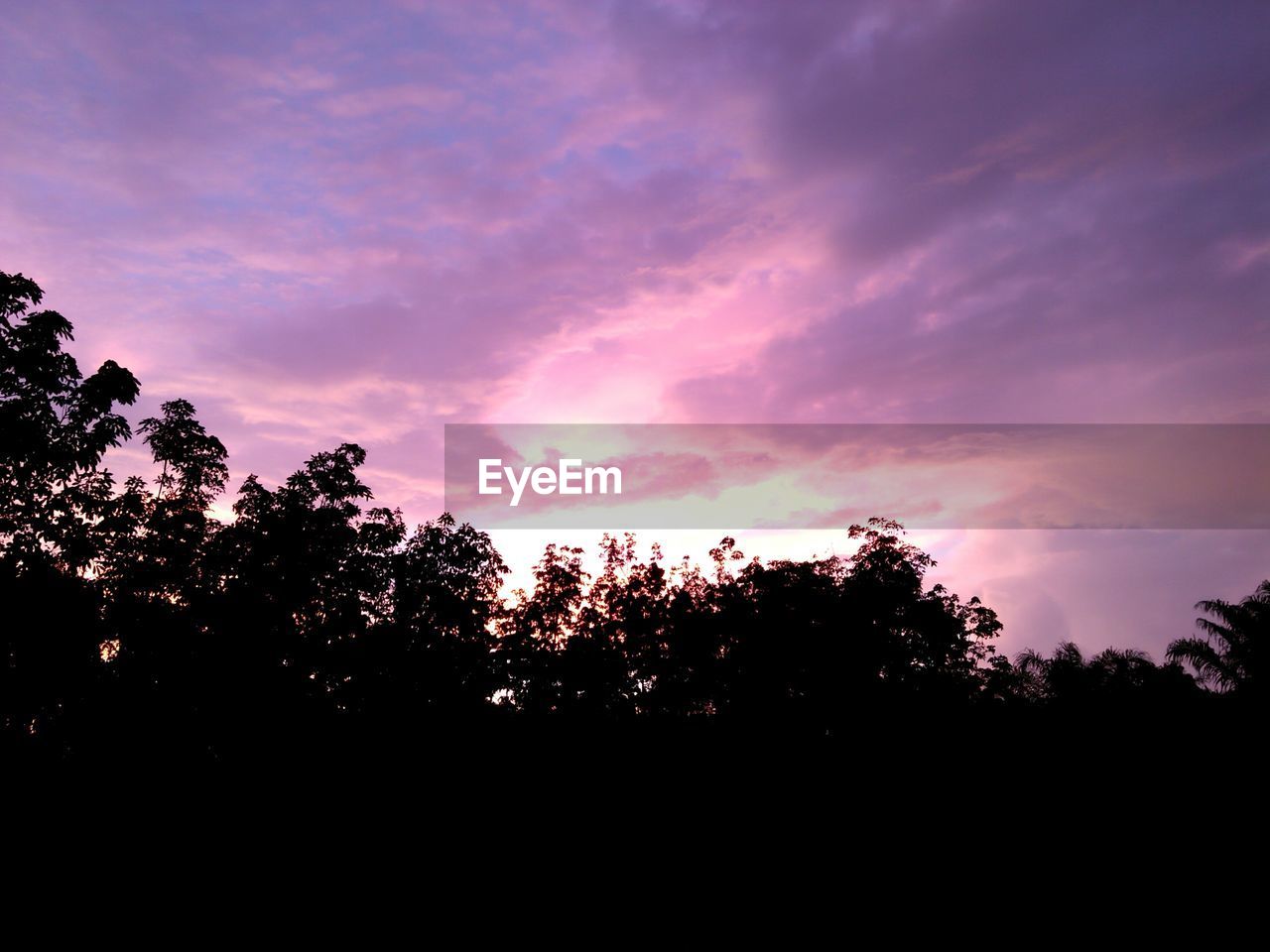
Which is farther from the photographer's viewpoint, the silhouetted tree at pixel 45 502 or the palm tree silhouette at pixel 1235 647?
the palm tree silhouette at pixel 1235 647

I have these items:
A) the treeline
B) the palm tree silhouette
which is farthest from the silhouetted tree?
the palm tree silhouette

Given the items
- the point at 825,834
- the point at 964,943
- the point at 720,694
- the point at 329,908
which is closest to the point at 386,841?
the point at 329,908

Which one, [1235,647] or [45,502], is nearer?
[45,502]

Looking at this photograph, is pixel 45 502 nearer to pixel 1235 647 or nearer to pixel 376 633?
pixel 376 633

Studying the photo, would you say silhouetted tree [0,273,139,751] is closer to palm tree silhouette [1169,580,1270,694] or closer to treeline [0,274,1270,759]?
treeline [0,274,1270,759]

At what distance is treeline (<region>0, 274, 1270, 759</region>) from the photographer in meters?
17.5

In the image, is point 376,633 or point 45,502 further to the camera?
point 376,633

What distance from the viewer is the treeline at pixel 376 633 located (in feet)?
57.3

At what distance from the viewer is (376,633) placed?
27.8 meters

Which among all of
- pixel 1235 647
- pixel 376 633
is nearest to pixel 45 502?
pixel 376 633

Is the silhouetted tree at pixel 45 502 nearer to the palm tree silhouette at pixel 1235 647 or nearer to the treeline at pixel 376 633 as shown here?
the treeline at pixel 376 633

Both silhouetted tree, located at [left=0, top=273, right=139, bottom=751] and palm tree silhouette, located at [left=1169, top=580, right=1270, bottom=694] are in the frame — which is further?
palm tree silhouette, located at [left=1169, top=580, right=1270, bottom=694]

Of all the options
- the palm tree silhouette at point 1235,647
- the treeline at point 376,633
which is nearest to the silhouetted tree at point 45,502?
the treeline at point 376,633

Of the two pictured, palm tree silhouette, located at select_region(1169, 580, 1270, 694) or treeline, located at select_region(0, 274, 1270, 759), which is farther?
palm tree silhouette, located at select_region(1169, 580, 1270, 694)
